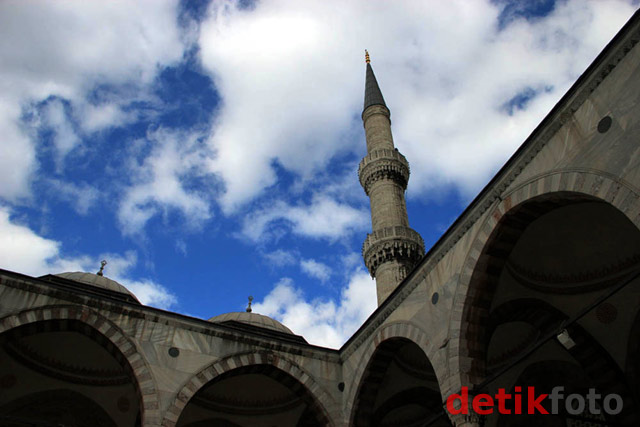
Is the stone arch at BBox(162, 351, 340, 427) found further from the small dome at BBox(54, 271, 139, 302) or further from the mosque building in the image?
the small dome at BBox(54, 271, 139, 302)

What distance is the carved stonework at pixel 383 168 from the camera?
64.4 ft

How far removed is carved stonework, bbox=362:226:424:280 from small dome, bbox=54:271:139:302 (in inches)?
305

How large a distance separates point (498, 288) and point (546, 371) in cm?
349

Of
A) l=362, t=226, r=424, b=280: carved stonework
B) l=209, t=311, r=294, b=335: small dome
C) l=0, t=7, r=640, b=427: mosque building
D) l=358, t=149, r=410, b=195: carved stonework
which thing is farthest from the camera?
l=358, t=149, r=410, b=195: carved stonework

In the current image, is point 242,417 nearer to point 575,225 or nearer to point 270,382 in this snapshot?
point 270,382

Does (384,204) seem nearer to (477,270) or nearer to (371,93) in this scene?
(371,93)

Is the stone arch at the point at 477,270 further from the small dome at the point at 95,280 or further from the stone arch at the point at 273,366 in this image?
the small dome at the point at 95,280

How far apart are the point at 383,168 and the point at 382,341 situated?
1010 cm

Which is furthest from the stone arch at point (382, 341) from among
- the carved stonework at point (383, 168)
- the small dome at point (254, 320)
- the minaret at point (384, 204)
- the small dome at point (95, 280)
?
the carved stonework at point (383, 168)

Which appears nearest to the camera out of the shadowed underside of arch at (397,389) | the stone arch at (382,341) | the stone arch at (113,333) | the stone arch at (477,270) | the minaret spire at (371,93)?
the stone arch at (477,270)

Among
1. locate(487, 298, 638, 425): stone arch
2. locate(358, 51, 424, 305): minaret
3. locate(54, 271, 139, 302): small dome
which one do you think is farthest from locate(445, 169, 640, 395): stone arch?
locate(54, 271, 139, 302): small dome

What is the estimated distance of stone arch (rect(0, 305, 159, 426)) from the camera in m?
9.35

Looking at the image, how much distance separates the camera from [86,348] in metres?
12.5

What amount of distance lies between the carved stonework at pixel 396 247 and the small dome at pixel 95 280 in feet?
25.4
